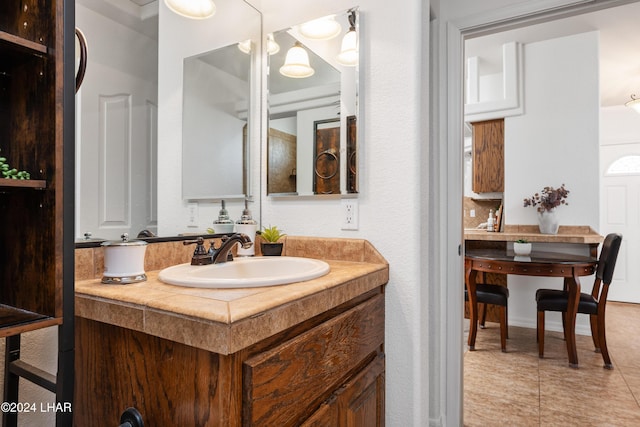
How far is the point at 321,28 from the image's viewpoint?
167 centimetres

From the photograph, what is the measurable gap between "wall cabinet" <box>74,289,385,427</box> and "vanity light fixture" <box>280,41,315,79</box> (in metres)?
1.07

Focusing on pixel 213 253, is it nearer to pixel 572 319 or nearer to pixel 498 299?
pixel 498 299

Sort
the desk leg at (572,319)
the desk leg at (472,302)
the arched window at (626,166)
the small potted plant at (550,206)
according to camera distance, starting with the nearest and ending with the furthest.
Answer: the desk leg at (572,319), the desk leg at (472,302), the small potted plant at (550,206), the arched window at (626,166)

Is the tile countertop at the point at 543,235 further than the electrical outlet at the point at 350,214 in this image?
Yes

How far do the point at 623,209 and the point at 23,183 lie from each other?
626 cm

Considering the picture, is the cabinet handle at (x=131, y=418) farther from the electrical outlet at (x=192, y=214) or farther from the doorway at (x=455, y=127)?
the doorway at (x=455, y=127)

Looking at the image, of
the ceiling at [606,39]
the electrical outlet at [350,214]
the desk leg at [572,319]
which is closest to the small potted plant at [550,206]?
the desk leg at [572,319]

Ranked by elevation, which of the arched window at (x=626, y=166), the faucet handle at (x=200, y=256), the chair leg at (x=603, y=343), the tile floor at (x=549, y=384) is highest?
the arched window at (x=626, y=166)

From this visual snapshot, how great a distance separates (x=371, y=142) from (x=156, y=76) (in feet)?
2.78

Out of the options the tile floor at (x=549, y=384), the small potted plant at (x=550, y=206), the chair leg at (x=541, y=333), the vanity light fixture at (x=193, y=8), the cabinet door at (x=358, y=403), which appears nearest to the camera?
the cabinet door at (x=358, y=403)

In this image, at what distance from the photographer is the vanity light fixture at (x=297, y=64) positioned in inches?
67.8

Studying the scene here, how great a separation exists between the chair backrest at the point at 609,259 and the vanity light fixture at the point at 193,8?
3.01m

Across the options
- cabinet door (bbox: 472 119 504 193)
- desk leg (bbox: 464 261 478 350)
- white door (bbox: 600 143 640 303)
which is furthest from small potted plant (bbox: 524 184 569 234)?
white door (bbox: 600 143 640 303)

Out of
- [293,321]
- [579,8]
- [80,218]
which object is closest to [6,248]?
[80,218]
